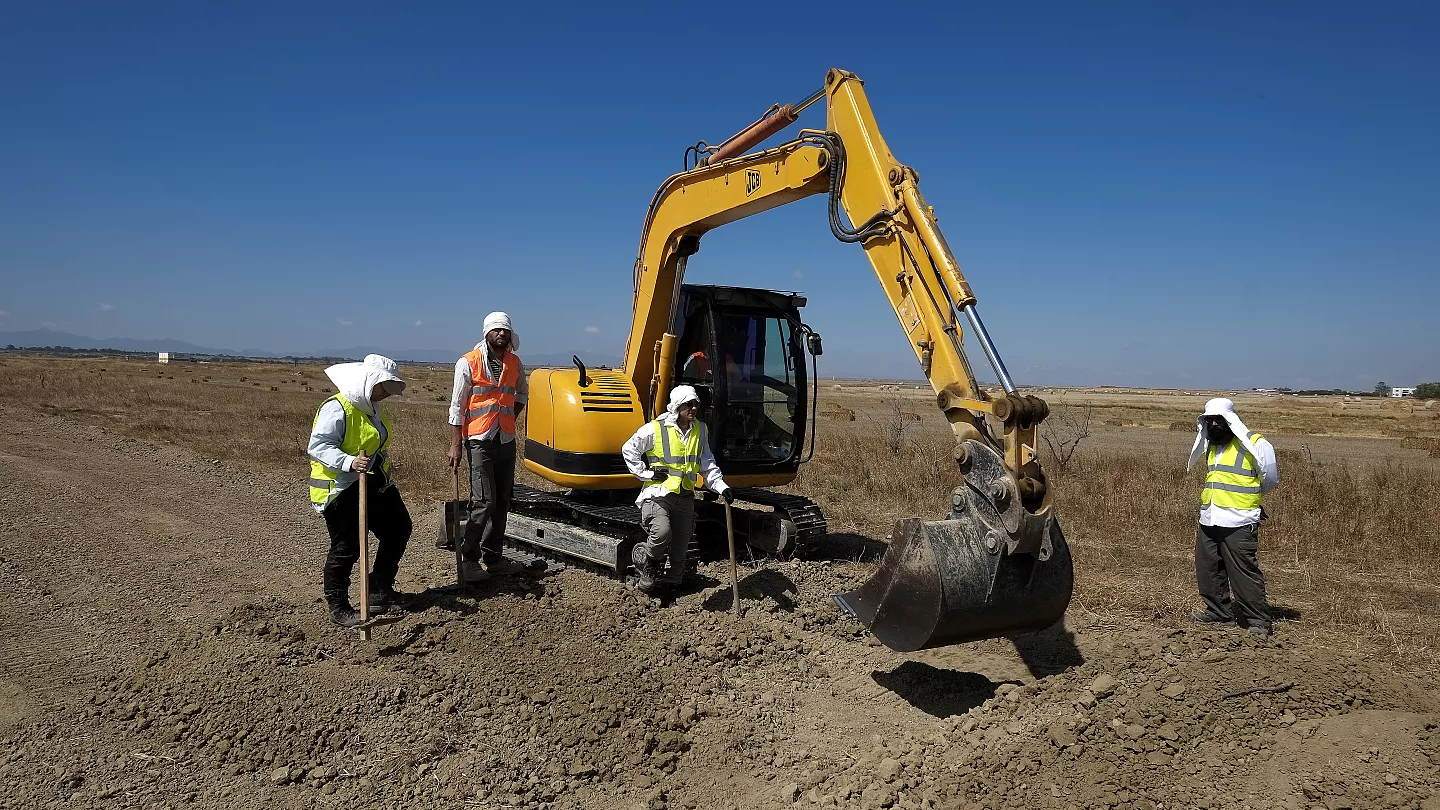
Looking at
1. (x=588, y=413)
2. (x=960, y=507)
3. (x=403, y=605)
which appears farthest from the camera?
(x=588, y=413)

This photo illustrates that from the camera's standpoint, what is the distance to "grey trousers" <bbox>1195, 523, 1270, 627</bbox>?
5691 mm

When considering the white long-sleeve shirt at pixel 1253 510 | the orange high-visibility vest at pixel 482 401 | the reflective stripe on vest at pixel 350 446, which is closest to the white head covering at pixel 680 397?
the orange high-visibility vest at pixel 482 401

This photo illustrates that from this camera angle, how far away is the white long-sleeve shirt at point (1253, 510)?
5785 mm

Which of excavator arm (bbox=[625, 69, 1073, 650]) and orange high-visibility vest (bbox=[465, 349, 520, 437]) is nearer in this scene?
excavator arm (bbox=[625, 69, 1073, 650])

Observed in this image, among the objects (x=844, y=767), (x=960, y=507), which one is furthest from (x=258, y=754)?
(x=960, y=507)

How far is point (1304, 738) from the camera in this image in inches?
146

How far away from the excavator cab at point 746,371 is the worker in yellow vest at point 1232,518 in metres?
3.37

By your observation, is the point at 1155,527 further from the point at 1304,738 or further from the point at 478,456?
the point at 478,456

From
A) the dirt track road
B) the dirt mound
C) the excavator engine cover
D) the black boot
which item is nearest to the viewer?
the dirt mound

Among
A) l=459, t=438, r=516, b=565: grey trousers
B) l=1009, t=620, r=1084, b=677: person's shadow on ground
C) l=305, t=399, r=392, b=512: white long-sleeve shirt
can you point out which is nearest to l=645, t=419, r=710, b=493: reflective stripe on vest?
l=459, t=438, r=516, b=565: grey trousers

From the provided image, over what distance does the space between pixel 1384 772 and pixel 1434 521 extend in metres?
8.33

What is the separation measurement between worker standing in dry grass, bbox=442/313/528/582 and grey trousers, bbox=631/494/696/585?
3.62ft

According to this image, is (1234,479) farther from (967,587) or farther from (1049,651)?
(967,587)

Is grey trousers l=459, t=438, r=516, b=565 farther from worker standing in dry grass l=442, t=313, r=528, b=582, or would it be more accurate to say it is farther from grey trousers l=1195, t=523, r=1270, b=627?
grey trousers l=1195, t=523, r=1270, b=627
